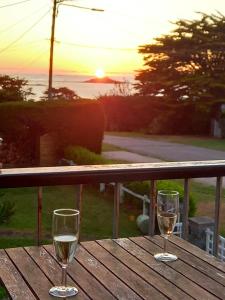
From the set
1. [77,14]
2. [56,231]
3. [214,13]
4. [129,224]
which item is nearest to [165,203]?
[56,231]

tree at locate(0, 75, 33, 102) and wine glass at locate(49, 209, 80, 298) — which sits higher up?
tree at locate(0, 75, 33, 102)

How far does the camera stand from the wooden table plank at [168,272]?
1.67 meters

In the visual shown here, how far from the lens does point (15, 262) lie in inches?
73.4

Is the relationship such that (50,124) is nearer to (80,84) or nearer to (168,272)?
(168,272)

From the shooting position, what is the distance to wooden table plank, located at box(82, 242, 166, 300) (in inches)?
65.1

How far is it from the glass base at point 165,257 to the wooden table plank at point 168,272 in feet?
0.06

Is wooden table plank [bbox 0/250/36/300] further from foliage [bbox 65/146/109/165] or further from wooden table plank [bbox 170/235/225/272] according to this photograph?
foliage [bbox 65/146/109/165]

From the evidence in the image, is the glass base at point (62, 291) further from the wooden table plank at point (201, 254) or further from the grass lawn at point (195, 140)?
the grass lawn at point (195, 140)

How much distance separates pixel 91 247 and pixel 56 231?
0.53m

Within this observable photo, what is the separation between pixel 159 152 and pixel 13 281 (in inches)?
667

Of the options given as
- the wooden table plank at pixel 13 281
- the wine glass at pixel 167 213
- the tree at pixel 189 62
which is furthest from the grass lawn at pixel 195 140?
the wooden table plank at pixel 13 281

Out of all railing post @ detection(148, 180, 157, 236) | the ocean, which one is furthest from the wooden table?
the ocean

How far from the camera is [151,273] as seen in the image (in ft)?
5.97

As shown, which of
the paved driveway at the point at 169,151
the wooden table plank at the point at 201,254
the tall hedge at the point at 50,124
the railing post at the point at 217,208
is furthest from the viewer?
the paved driveway at the point at 169,151
